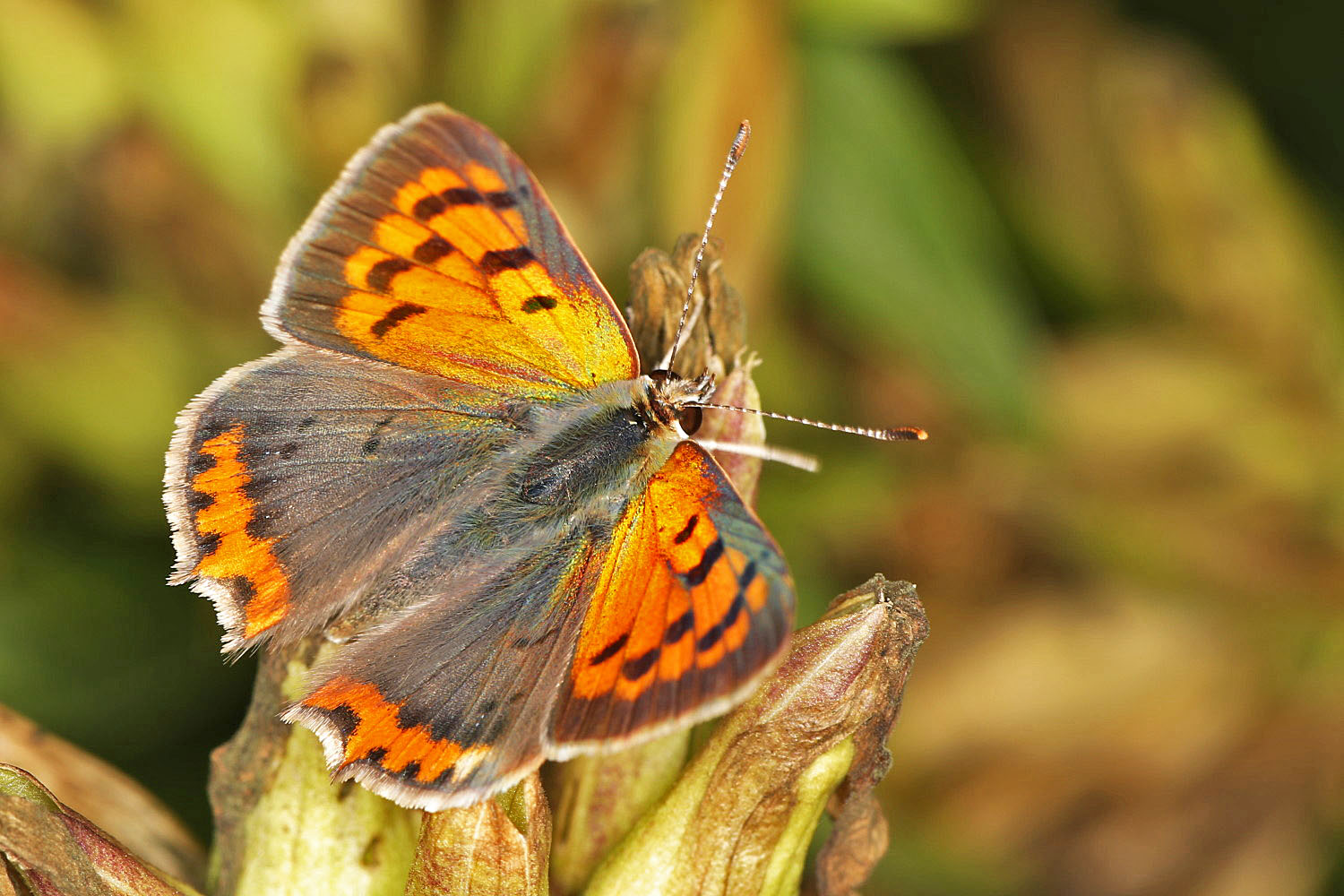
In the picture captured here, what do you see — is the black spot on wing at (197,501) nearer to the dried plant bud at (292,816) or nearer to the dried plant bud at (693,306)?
the dried plant bud at (292,816)

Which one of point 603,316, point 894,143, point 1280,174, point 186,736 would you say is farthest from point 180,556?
point 1280,174

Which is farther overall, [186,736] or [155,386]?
[186,736]

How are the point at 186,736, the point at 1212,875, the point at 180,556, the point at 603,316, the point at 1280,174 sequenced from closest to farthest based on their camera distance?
the point at 180,556 < the point at 603,316 < the point at 186,736 < the point at 1212,875 < the point at 1280,174

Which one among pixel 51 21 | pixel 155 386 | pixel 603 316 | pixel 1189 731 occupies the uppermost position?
pixel 51 21

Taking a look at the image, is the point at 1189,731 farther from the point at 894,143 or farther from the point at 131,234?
the point at 131,234

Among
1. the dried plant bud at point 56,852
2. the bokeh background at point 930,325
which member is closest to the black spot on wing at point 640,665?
the dried plant bud at point 56,852

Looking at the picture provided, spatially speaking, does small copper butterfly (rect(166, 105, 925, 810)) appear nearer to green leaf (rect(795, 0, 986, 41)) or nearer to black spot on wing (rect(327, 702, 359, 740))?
black spot on wing (rect(327, 702, 359, 740))

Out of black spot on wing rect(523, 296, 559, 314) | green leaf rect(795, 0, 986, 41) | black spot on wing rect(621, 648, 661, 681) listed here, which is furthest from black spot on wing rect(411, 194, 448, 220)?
green leaf rect(795, 0, 986, 41)
